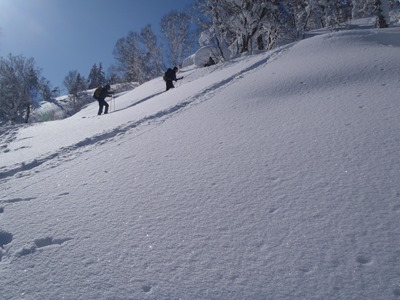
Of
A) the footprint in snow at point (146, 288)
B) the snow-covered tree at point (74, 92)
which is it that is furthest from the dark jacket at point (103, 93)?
the snow-covered tree at point (74, 92)

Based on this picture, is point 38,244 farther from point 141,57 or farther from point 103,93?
point 141,57

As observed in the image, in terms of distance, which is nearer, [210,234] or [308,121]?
[210,234]

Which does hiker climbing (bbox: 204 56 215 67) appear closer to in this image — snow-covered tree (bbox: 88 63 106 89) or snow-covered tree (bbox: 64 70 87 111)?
snow-covered tree (bbox: 64 70 87 111)

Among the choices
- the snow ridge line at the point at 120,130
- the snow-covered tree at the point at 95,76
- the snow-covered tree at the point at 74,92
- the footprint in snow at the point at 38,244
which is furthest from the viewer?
the snow-covered tree at the point at 95,76

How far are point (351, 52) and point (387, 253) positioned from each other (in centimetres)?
862

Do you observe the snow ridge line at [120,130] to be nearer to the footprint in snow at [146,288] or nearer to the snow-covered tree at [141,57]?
the footprint in snow at [146,288]

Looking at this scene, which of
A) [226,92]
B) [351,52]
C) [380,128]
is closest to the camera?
[380,128]

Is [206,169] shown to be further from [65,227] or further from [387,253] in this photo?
[387,253]

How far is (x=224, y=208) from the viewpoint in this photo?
305 centimetres

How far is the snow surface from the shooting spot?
86.4 inches

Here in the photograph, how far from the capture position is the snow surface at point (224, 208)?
7.20ft

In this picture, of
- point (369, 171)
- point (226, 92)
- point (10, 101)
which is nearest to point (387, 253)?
point (369, 171)

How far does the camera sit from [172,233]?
2760 millimetres

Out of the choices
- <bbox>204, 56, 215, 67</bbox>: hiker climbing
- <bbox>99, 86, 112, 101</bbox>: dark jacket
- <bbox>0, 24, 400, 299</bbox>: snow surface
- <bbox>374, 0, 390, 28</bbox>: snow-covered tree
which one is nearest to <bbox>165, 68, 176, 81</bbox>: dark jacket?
<bbox>99, 86, 112, 101</bbox>: dark jacket
